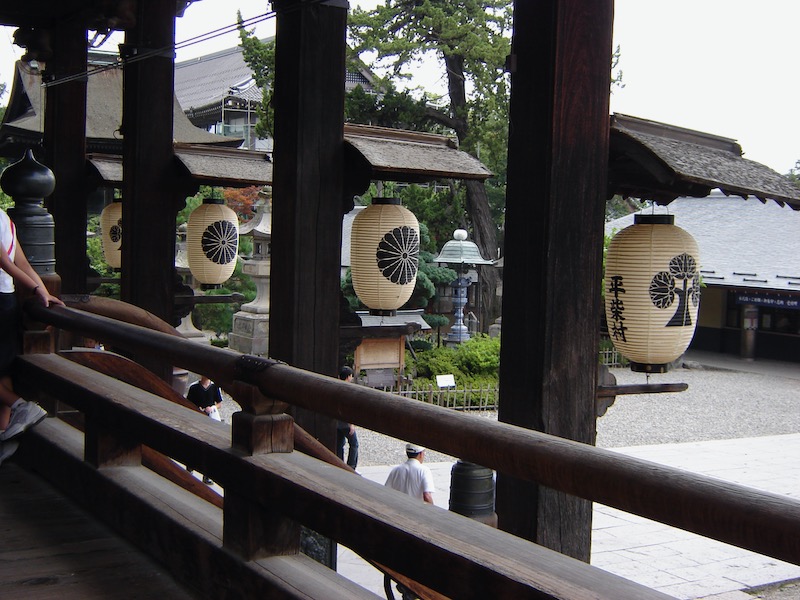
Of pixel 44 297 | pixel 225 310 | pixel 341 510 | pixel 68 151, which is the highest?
pixel 68 151

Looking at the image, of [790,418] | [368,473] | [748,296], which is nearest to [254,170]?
[368,473]

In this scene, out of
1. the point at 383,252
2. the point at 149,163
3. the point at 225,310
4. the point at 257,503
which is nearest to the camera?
the point at 257,503

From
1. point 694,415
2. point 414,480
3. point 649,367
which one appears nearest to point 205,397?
point 414,480

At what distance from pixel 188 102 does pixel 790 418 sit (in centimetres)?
2427

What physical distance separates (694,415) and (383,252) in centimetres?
1183

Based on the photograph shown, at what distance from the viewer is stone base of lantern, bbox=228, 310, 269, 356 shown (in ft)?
53.6

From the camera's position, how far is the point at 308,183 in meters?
3.84

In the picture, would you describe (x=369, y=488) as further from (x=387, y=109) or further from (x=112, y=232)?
(x=387, y=109)

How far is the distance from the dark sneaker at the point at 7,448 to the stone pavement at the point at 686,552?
13.1 ft

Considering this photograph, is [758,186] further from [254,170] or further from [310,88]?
[254,170]

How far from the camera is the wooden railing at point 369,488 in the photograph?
1.26 metres

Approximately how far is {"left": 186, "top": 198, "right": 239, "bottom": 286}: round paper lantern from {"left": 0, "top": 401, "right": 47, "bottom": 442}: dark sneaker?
13.2 feet

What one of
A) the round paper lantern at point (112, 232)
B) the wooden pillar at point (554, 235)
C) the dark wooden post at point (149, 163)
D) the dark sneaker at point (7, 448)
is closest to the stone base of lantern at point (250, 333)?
the round paper lantern at point (112, 232)

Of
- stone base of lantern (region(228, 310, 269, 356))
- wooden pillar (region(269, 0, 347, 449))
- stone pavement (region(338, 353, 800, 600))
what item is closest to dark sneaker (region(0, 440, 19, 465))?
wooden pillar (region(269, 0, 347, 449))
